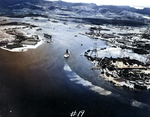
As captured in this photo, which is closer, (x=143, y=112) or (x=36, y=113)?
(x=36, y=113)

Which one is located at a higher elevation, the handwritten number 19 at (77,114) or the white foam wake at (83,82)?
the white foam wake at (83,82)

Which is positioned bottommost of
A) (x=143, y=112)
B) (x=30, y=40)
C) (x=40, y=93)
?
(x=143, y=112)

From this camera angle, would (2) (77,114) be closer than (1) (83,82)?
Yes

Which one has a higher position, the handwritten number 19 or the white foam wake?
the white foam wake

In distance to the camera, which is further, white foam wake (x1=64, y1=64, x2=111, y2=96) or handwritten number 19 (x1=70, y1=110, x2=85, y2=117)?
white foam wake (x1=64, y1=64, x2=111, y2=96)

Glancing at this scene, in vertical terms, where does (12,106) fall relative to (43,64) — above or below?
below

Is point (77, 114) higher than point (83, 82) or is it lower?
lower

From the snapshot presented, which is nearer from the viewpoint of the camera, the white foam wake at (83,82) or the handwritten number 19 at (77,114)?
the handwritten number 19 at (77,114)

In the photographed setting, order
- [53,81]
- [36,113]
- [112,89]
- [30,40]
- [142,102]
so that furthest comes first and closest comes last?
[30,40], [53,81], [112,89], [142,102], [36,113]

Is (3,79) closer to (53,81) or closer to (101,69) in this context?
(53,81)

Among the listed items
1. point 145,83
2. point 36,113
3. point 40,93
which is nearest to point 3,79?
point 40,93

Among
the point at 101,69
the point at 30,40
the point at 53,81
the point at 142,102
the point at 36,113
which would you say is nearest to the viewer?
the point at 36,113
